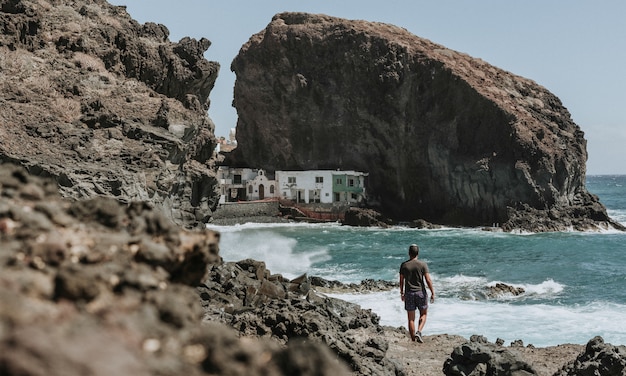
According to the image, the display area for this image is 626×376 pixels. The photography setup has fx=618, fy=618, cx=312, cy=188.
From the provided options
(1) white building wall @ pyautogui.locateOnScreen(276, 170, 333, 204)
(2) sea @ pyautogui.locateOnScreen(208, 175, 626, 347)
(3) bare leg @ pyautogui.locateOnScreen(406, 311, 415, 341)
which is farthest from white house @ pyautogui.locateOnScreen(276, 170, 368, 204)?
(3) bare leg @ pyautogui.locateOnScreen(406, 311, 415, 341)

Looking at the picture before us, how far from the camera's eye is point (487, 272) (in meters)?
32.0

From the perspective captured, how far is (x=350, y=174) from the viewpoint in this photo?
7719 cm

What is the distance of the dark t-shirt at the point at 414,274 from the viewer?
37.1 ft

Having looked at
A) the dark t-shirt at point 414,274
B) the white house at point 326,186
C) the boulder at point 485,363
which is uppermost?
the white house at point 326,186

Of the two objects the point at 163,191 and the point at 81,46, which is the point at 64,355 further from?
the point at 81,46

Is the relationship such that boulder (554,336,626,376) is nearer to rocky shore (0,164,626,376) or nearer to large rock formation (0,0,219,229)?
rocky shore (0,164,626,376)

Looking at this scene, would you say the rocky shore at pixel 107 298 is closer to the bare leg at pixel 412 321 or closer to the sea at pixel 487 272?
the bare leg at pixel 412 321

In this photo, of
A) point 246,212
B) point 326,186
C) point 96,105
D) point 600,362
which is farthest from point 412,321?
point 326,186

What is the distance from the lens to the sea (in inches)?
703

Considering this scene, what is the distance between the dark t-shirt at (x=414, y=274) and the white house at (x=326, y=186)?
2562 inches

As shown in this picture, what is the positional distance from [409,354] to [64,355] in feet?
35.7

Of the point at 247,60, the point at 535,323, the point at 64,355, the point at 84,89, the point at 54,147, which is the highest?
the point at 247,60

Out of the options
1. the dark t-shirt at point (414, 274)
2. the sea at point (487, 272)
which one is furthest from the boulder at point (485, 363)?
the sea at point (487, 272)

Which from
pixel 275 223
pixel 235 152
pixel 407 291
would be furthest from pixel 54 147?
pixel 235 152
